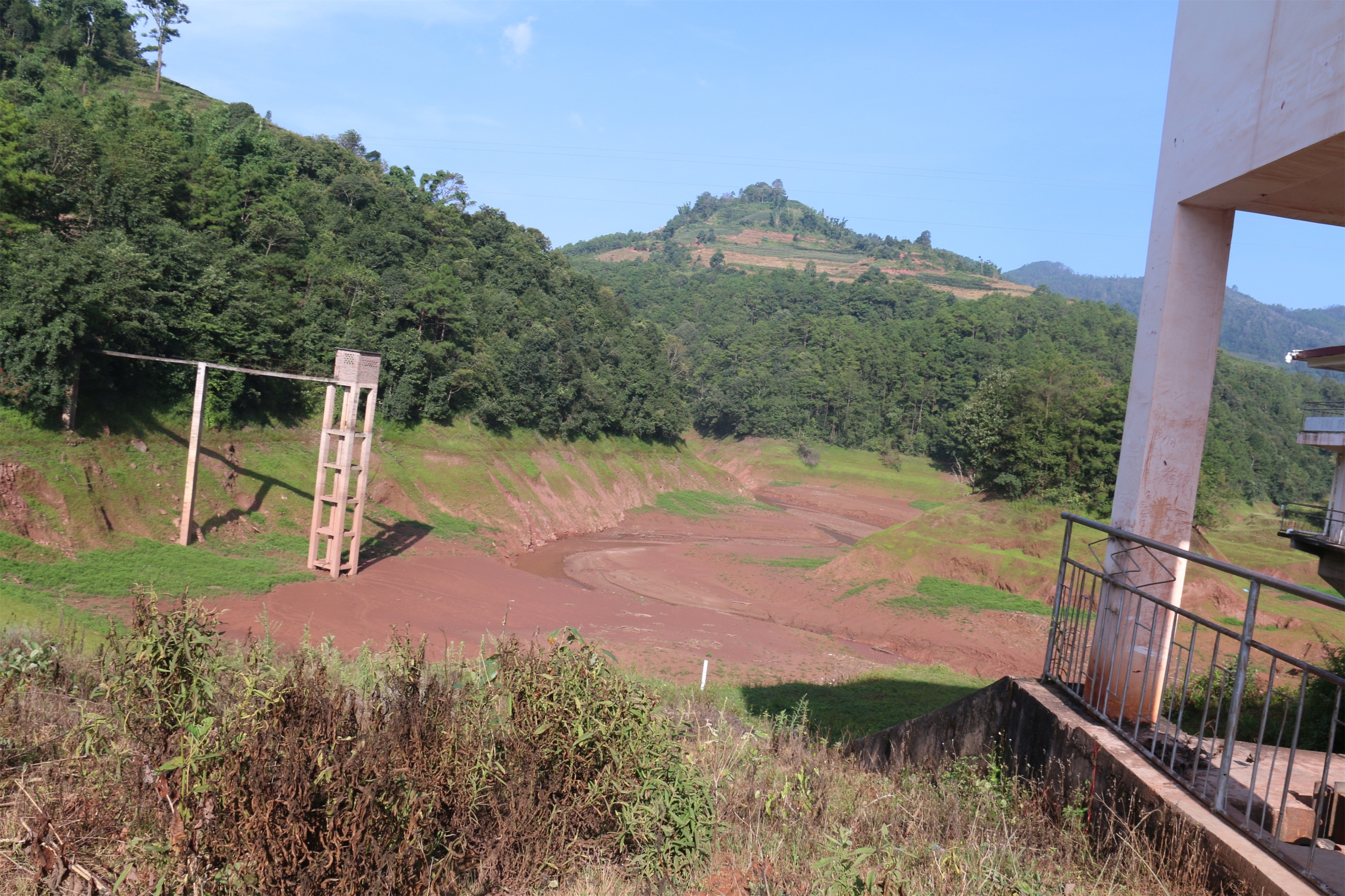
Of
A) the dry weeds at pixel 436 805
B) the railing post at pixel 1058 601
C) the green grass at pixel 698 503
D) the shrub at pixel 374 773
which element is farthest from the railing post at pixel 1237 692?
the green grass at pixel 698 503

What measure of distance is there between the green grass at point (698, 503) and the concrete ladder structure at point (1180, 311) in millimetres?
40078

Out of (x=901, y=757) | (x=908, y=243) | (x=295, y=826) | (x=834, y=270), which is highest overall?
(x=908, y=243)

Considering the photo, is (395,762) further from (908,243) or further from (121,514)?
(908,243)

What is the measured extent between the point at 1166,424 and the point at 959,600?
2222cm

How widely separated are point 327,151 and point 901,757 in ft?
199

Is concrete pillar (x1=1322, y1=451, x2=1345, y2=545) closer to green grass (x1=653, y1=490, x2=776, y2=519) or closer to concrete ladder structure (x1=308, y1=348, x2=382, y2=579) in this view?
concrete ladder structure (x1=308, y1=348, x2=382, y2=579)

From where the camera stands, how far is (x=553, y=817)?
4172mm

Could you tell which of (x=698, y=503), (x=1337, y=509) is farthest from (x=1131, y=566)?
(x=698, y=503)

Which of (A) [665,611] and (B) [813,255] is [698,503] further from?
(B) [813,255]

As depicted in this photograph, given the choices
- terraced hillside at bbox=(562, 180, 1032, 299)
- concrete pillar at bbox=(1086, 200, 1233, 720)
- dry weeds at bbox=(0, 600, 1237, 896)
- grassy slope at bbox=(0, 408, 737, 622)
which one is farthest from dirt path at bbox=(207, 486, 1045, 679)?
terraced hillside at bbox=(562, 180, 1032, 299)

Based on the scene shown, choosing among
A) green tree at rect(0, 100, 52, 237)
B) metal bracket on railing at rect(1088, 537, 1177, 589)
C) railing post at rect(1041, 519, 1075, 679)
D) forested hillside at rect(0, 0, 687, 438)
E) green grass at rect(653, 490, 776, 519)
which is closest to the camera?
metal bracket on railing at rect(1088, 537, 1177, 589)

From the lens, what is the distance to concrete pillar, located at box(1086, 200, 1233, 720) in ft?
19.6

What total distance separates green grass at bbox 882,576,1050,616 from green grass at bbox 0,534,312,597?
1965 cm

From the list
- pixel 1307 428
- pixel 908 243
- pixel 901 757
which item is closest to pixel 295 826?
pixel 901 757
